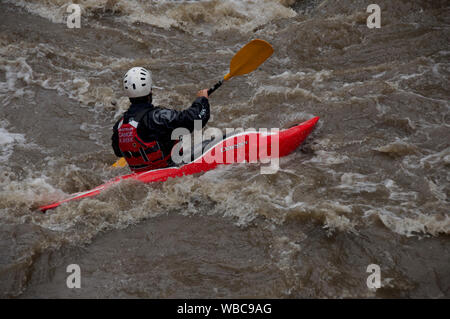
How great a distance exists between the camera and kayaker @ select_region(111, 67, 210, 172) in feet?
12.9

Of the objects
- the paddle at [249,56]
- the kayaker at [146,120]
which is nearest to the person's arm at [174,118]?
the kayaker at [146,120]

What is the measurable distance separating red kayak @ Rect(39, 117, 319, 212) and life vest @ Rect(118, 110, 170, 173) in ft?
0.24

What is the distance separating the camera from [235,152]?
4.65m

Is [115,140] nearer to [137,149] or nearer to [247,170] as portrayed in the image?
[137,149]

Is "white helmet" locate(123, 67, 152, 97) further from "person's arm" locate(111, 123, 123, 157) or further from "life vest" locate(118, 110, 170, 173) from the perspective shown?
"person's arm" locate(111, 123, 123, 157)

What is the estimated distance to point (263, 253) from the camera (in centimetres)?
351

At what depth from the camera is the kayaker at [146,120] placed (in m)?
3.94

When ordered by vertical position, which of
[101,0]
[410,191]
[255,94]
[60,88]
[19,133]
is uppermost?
[101,0]

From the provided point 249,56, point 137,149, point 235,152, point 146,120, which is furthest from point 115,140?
point 249,56

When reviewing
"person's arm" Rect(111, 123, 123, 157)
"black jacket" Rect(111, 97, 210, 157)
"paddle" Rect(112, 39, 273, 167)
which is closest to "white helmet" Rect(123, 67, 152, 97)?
"black jacket" Rect(111, 97, 210, 157)
